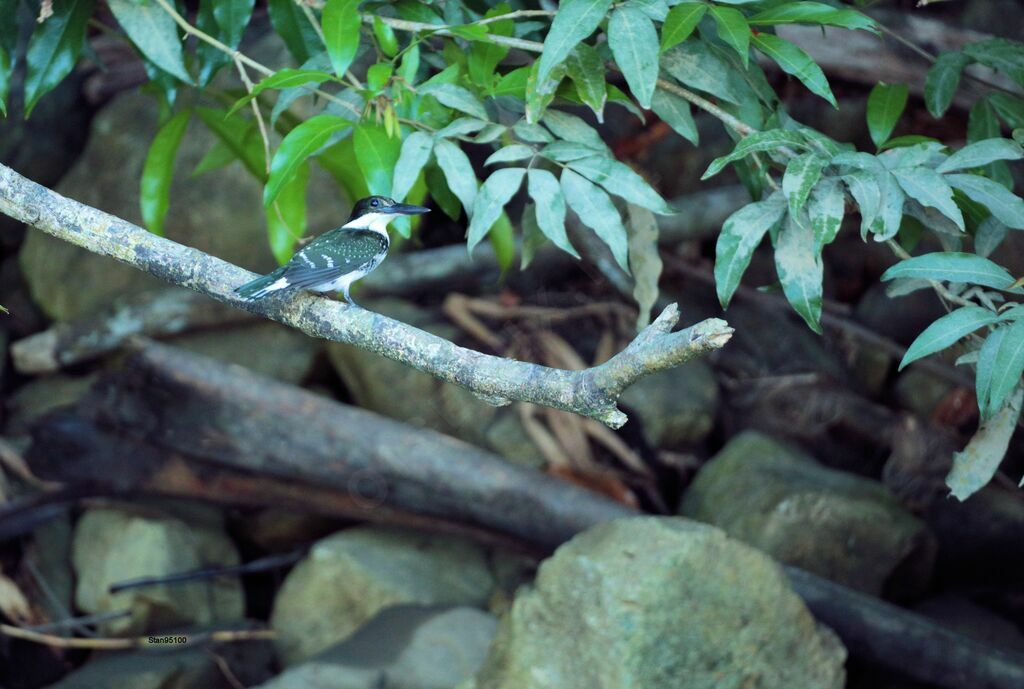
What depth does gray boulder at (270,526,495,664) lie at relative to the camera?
11.8 feet

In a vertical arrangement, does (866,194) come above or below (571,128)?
below

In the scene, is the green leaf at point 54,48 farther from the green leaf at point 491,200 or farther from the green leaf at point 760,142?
the green leaf at point 760,142

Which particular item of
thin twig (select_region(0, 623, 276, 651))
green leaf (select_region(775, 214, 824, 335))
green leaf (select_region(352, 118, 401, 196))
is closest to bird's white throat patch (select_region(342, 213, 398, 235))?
green leaf (select_region(352, 118, 401, 196))

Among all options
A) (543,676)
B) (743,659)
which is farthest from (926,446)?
Result: (543,676)

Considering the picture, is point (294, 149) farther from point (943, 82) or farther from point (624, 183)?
point (943, 82)

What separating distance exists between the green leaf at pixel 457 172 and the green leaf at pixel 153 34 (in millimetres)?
660

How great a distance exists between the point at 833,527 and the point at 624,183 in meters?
1.73

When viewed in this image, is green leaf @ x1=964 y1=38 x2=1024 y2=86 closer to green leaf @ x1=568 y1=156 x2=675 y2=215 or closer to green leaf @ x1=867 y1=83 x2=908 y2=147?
green leaf @ x1=867 y1=83 x2=908 y2=147

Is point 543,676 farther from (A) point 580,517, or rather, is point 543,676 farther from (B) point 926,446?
(B) point 926,446

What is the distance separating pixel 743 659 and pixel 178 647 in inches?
74.1

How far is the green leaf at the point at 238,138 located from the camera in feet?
9.31

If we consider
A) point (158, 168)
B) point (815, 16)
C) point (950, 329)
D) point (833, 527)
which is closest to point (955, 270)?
point (950, 329)

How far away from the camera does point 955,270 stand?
204cm

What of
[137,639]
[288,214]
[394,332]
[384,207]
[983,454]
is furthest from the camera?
[137,639]
